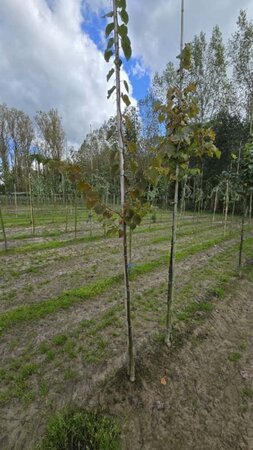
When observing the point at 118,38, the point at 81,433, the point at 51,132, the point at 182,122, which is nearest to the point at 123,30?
the point at 118,38

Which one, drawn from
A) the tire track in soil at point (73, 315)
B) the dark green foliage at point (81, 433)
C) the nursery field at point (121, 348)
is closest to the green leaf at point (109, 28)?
the nursery field at point (121, 348)

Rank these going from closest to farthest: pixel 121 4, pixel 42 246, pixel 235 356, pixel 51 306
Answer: pixel 121 4
pixel 235 356
pixel 51 306
pixel 42 246

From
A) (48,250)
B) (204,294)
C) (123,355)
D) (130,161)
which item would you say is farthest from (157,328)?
(48,250)

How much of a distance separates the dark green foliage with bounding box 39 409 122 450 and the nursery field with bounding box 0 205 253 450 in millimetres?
110

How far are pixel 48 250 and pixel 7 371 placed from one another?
225 inches

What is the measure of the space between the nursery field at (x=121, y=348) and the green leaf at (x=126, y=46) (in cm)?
235

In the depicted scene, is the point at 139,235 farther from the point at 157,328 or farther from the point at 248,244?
the point at 157,328

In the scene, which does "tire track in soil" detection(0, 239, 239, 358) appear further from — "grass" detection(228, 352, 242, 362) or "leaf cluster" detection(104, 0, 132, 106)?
"leaf cluster" detection(104, 0, 132, 106)

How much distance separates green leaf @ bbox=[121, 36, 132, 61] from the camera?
6.19 ft

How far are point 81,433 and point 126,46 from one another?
3367mm

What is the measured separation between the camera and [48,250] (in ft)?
27.3

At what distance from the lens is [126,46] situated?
1.91m

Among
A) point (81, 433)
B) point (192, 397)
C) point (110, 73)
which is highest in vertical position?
point (110, 73)

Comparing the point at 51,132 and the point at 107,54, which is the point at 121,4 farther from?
the point at 51,132
